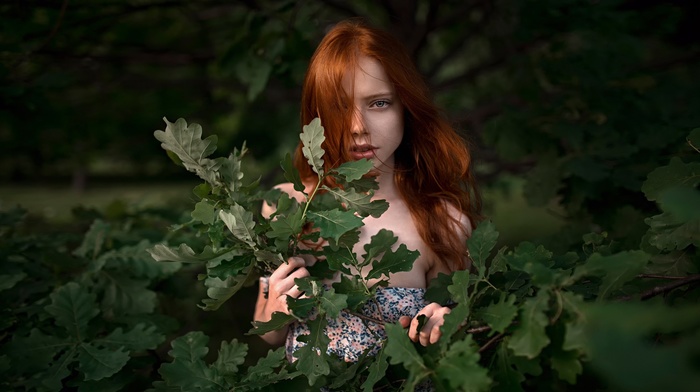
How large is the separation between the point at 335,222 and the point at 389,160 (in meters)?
0.63

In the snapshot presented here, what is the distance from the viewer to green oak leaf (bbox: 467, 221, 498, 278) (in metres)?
1.44

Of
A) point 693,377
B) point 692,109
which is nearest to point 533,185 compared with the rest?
point 692,109

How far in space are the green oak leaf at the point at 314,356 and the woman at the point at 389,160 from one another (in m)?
0.14

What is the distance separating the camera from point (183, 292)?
257 cm

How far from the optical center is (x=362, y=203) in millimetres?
1453

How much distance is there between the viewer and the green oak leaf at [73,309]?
1890mm

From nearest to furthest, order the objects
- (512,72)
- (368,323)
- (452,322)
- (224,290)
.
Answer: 1. (452,322)
2. (224,290)
3. (368,323)
4. (512,72)

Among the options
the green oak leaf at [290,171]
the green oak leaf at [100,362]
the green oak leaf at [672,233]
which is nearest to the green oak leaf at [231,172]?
the green oak leaf at [290,171]

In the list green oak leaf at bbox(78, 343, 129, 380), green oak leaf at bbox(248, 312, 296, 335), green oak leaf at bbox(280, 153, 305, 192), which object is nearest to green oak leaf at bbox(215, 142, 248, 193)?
green oak leaf at bbox(280, 153, 305, 192)

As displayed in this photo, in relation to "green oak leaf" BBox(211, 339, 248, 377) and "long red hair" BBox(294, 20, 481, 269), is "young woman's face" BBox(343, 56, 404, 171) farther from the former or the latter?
"green oak leaf" BBox(211, 339, 248, 377)

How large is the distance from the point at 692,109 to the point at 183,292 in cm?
244

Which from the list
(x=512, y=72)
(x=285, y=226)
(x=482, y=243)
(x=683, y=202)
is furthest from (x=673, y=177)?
(x=512, y=72)

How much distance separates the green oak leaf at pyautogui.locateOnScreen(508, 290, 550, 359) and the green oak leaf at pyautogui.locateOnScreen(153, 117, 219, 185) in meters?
0.81

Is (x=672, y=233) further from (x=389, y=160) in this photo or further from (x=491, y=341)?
(x=389, y=160)
